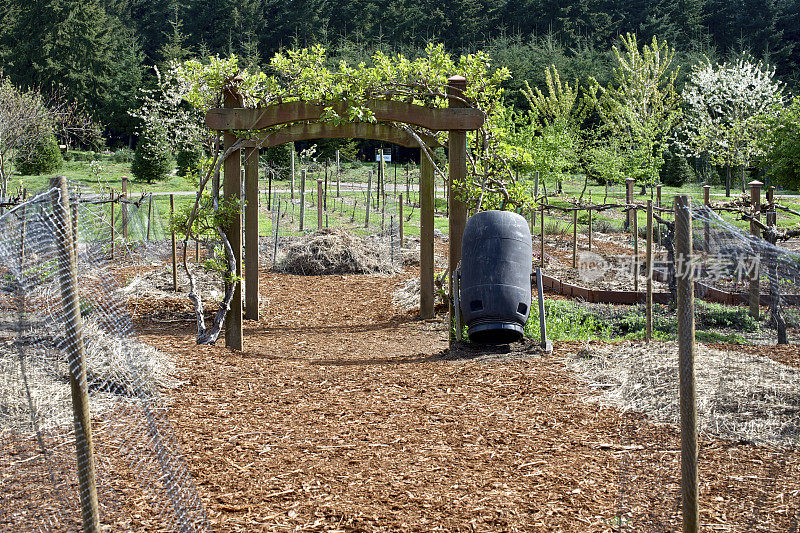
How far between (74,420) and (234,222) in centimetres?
458

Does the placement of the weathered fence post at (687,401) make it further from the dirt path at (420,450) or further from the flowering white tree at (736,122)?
the flowering white tree at (736,122)

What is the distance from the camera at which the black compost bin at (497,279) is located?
264 inches

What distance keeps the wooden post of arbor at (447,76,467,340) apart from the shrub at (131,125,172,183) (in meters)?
18.6

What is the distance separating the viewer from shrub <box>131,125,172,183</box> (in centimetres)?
2494

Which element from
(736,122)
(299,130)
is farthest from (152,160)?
(736,122)

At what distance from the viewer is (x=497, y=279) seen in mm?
6730

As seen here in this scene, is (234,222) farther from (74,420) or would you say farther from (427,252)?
(74,420)

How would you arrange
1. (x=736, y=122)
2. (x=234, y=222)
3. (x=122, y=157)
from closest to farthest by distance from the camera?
(x=234, y=222) < (x=736, y=122) < (x=122, y=157)

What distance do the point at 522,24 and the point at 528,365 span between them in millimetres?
54628

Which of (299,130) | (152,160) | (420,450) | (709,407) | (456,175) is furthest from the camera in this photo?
(152,160)

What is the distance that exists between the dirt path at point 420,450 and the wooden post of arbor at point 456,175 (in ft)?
4.00

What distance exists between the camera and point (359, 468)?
4.16m

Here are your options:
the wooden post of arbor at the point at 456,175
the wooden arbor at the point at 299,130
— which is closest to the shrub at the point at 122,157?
the wooden arbor at the point at 299,130

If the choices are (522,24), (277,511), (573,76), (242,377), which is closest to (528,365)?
(242,377)
